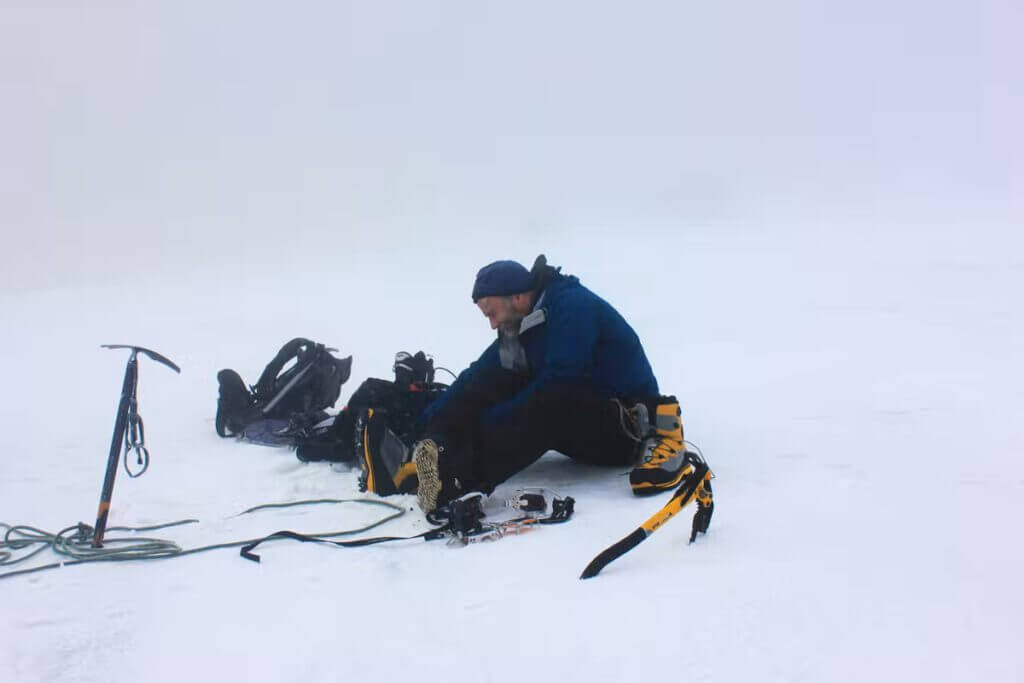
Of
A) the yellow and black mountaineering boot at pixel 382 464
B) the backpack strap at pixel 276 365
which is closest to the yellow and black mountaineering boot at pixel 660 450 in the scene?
the yellow and black mountaineering boot at pixel 382 464

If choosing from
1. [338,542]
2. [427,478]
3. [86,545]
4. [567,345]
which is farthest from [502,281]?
[86,545]

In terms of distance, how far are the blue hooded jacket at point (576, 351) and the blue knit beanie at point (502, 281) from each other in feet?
0.33

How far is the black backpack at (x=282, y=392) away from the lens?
4.14m

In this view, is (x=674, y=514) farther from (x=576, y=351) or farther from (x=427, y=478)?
(x=427, y=478)

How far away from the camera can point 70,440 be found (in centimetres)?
416

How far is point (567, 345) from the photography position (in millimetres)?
2873

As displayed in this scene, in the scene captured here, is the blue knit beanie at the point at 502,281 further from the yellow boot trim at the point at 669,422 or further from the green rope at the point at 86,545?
the green rope at the point at 86,545

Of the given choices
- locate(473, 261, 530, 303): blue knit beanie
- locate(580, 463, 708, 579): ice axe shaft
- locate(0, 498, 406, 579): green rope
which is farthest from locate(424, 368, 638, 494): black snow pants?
locate(580, 463, 708, 579): ice axe shaft

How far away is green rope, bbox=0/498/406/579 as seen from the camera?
2594mm

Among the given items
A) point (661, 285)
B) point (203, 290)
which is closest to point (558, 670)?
point (661, 285)

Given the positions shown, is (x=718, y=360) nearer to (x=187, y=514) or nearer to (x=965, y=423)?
(x=965, y=423)

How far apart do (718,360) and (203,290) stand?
764 cm

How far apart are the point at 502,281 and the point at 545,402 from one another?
47 centimetres

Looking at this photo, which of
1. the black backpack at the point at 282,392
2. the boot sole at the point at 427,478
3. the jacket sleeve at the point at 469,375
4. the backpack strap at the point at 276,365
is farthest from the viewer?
the backpack strap at the point at 276,365
